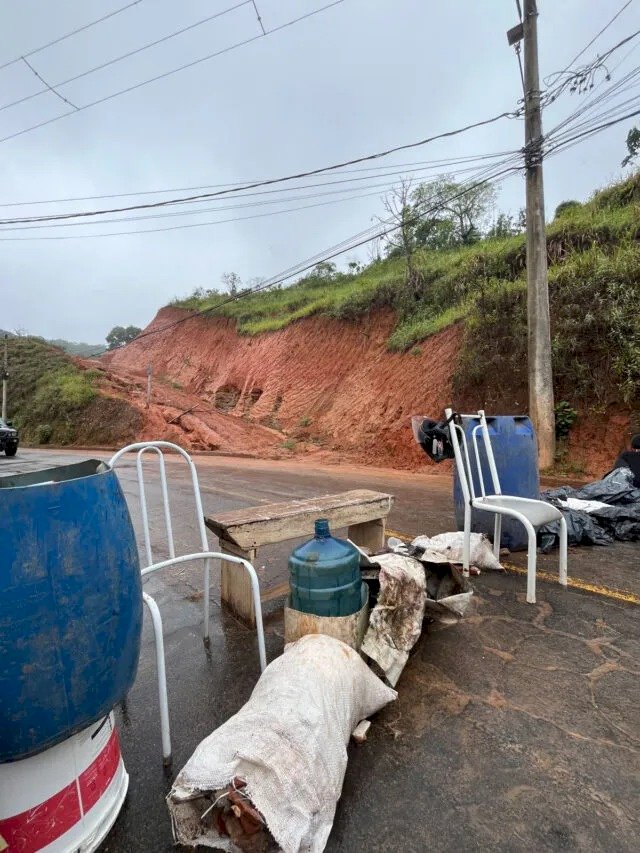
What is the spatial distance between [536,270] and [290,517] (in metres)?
7.39

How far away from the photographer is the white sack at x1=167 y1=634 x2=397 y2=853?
3.95ft

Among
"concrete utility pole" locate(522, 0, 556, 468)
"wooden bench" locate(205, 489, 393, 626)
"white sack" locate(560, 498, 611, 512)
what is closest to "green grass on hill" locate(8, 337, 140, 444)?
"concrete utility pole" locate(522, 0, 556, 468)

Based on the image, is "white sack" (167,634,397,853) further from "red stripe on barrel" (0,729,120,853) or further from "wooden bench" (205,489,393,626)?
"wooden bench" (205,489,393,626)

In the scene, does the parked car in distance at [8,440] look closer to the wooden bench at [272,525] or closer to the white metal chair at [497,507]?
the wooden bench at [272,525]

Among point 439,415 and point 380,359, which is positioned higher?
point 380,359

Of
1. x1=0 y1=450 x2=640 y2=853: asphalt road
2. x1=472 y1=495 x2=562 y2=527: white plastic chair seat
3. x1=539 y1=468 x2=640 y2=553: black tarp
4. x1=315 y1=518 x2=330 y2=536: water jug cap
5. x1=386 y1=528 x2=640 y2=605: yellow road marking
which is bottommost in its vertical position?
x1=386 y1=528 x2=640 y2=605: yellow road marking

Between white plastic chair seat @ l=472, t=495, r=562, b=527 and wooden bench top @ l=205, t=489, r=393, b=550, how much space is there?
711mm

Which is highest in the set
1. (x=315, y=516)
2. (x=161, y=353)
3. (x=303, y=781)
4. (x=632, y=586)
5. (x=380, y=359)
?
(x=161, y=353)

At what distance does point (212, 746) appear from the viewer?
132 cm

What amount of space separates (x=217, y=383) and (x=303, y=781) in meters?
22.4

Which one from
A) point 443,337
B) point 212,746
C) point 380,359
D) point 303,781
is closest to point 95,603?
point 212,746

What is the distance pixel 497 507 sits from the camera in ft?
10.2

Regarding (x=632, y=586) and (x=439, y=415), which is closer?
(x=632, y=586)

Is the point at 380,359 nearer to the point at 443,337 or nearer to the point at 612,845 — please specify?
the point at 443,337
